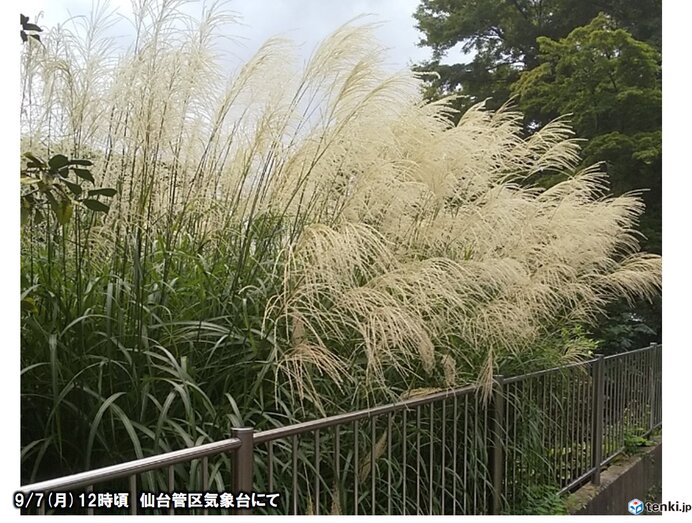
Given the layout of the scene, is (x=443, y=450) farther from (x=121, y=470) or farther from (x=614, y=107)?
(x=614, y=107)

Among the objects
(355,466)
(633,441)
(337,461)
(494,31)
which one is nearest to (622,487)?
(633,441)

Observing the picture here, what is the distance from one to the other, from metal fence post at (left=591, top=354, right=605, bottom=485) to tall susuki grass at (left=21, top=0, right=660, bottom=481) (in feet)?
3.48

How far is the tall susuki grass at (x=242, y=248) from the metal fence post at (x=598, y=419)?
3.48ft

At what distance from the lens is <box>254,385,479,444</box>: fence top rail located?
1.66 metres

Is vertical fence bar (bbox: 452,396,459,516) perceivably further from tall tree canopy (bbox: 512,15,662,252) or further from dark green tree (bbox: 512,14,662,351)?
tall tree canopy (bbox: 512,15,662,252)

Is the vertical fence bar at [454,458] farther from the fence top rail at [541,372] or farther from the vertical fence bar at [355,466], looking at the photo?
the vertical fence bar at [355,466]

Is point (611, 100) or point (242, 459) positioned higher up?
point (611, 100)

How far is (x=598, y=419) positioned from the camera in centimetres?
390

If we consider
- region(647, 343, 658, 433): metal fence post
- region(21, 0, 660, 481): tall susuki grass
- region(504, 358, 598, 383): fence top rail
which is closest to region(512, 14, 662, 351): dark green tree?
region(647, 343, 658, 433): metal fence post

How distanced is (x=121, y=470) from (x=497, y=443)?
1776mm

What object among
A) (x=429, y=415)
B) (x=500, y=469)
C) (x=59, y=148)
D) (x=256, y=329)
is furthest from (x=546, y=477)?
(x=59, y=148)

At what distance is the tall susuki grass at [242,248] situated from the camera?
1.99 meters

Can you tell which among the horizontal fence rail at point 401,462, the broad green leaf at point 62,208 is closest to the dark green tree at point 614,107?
the horizontal fence rail at point 401,462

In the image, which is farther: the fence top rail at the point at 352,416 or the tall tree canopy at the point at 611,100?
the tall tree canopy at the point at 611,100
